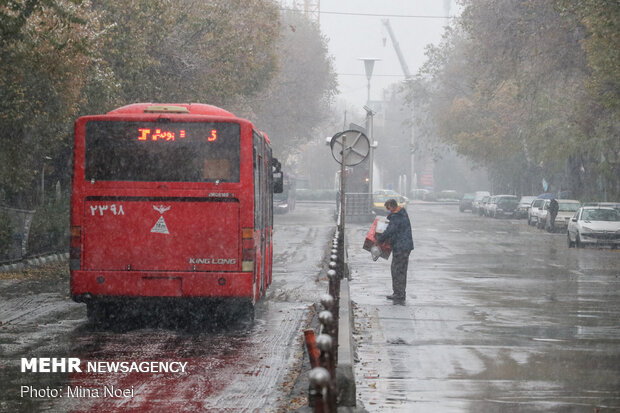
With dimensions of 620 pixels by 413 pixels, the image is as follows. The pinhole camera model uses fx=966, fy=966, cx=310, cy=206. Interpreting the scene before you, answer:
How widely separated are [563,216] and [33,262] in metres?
30.0

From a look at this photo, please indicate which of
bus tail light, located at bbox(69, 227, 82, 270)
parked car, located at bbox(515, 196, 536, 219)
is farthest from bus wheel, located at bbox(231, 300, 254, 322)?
parked car, located at bbox(515, 196, 536, 219)

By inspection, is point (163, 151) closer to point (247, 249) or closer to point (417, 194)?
point (247, 249)

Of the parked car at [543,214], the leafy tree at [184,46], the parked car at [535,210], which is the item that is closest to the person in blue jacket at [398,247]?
the leafy tree at [184,46]

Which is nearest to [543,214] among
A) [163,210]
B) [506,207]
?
[506,207]

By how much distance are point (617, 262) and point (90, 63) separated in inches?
592

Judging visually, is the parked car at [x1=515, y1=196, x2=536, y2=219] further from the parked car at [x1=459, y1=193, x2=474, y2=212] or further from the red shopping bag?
the red shopping bag

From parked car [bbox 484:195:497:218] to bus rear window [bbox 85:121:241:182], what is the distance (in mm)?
56139

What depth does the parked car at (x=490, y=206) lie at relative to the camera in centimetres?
6781

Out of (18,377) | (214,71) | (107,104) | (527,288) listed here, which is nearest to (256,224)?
(18,377)

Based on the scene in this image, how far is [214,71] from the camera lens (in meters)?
34.2

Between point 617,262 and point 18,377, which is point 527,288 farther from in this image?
point 18,377

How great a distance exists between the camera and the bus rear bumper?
12391 millimetres

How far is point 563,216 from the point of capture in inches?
1816

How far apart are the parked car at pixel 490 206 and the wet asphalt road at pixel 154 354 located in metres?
51.7
